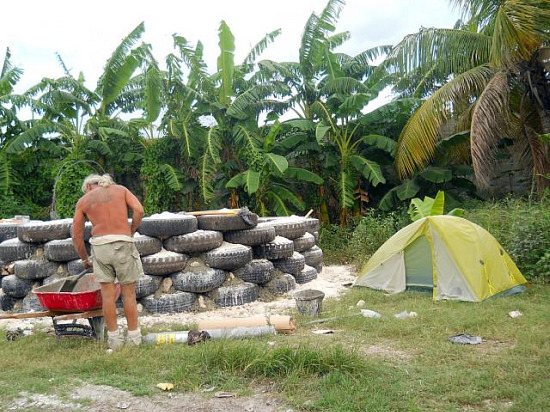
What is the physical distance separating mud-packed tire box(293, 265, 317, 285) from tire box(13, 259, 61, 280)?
3594mm

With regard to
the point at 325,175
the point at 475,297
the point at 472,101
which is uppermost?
the point at 472,101

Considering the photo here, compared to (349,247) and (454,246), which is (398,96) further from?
(454,246)

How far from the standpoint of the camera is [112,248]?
544 centimetres

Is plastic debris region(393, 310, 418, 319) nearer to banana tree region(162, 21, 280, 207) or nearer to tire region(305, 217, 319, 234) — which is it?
tire region(305, 217, 319, 234)

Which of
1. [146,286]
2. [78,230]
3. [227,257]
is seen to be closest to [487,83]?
[227,257]

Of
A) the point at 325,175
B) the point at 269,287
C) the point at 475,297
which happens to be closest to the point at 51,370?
the point at 269,287

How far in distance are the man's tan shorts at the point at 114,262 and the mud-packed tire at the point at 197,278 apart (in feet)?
5.87

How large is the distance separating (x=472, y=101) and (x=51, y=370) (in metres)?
10.7

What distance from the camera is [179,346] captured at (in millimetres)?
5277

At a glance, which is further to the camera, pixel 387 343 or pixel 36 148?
pixel 36 148

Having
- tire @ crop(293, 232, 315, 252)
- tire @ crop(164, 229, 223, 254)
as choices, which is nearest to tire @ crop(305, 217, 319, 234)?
tire @ crop(293, 232, 315, 252)

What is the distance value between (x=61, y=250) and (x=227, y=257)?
85.3 inches

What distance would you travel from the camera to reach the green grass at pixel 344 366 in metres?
3.87

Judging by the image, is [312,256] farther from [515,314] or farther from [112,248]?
[112,248]
